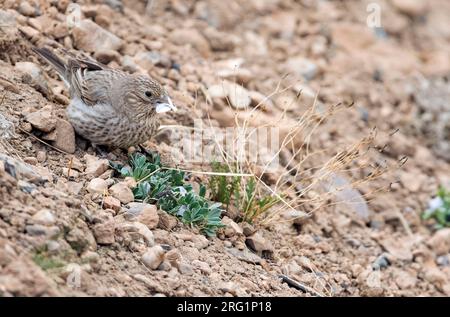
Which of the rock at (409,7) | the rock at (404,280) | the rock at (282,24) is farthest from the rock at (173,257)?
the rock at (409,7)

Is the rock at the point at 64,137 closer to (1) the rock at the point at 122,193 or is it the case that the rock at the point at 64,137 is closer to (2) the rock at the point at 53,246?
(1) the rock at the point at 122,193

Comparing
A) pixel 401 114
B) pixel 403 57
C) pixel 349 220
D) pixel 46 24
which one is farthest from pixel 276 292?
pixel 403 57

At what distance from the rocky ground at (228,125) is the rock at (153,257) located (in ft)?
0.03

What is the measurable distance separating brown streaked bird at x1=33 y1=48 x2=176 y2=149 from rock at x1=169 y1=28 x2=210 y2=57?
6.35ft

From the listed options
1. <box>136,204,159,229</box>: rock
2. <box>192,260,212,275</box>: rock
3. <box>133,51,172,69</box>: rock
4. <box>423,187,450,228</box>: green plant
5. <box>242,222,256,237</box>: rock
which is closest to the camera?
<box>192,260,212,275</box>: rock

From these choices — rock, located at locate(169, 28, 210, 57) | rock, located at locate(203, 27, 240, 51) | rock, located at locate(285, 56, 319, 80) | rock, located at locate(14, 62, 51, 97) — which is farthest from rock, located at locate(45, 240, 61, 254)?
rock, located at locate(285, 56, 319, 80)

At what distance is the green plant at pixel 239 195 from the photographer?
6188mm

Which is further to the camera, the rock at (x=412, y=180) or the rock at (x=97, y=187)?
the rock at (x=412, y=180)

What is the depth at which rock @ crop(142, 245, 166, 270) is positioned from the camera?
5129 mm

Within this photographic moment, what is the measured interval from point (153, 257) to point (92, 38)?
117 inches

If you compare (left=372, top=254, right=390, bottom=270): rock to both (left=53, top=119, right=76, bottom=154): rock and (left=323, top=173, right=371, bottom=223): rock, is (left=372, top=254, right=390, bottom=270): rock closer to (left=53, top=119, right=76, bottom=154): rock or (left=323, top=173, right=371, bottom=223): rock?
(left=323, top=173, right=371, bottom=223): rock

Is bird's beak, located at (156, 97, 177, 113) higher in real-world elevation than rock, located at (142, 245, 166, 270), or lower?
higher

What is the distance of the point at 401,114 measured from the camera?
9203mm

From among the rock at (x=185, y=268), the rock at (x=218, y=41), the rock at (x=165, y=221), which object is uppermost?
the rock at (x=165, y=221)
